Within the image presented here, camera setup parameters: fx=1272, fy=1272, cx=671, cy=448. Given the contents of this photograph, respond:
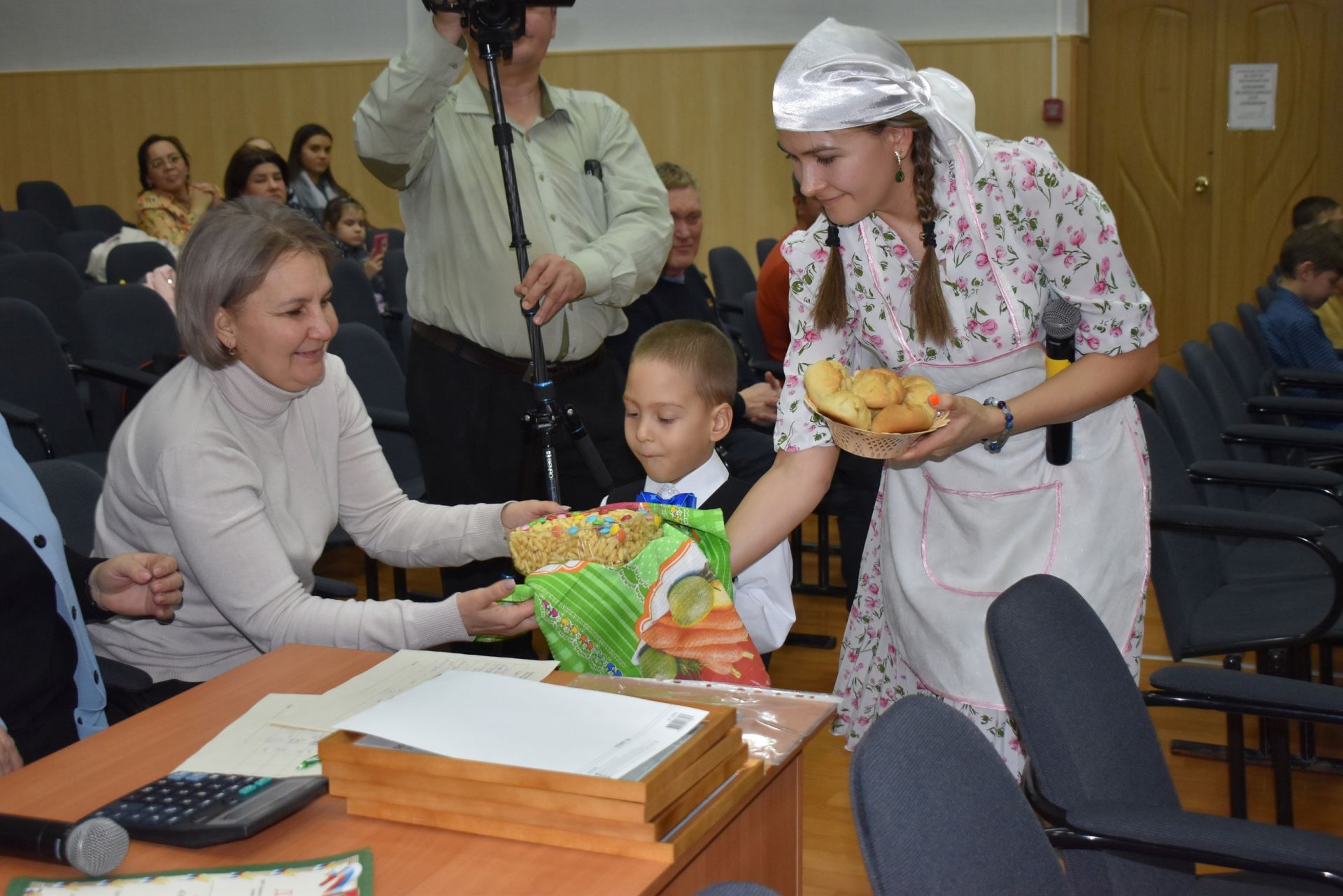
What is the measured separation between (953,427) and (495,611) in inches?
24.4

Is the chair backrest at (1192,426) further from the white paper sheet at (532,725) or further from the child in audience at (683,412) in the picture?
the white paper sheet at (532,725)

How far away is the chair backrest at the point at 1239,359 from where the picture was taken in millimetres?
4055

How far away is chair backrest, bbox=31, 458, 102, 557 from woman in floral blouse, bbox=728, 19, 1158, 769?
1.28 metres

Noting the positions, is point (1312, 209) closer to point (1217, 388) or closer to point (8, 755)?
point (1217, 388)

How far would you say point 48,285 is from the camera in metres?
4.67

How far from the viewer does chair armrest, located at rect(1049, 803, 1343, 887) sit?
1.24 meters

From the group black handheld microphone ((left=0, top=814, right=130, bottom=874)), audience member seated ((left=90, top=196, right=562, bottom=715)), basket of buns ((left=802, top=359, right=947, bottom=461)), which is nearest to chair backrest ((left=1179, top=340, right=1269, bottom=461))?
basket of buns ((left=802, top=359, right=947, bottom=461))

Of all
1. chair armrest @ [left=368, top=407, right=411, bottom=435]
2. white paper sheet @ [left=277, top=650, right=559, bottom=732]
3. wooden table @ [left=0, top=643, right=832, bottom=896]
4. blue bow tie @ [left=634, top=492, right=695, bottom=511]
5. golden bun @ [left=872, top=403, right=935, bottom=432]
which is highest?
golden bun @ [left=872, top=403, right=935, bottom=432]

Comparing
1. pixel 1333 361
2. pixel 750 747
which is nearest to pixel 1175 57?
pixel 1333 361

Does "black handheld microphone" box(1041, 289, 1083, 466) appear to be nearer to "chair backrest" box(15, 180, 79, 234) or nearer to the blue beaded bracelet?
the blue beaded bracelet

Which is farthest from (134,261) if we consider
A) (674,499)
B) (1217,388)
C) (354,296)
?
(674,499)

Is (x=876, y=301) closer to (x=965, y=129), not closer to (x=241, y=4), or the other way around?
(x=965, y=129)

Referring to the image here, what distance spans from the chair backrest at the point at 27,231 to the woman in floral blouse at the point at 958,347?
6.02 meters

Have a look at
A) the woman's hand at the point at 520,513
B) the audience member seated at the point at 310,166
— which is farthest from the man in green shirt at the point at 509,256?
the audience member seated at the point at 310,166
